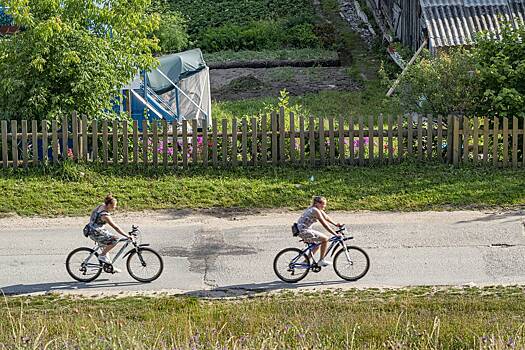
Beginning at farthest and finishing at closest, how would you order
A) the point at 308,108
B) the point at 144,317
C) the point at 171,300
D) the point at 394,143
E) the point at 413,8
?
the point at 413,8
the point at 308,108
the point at 394,143
the point at 171,300
the point at 144,317

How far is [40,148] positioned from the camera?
1819 centimetres

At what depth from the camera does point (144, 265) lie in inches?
520

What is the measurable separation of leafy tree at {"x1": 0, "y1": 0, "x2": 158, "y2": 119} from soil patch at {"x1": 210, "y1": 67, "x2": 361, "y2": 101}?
24.5 feet

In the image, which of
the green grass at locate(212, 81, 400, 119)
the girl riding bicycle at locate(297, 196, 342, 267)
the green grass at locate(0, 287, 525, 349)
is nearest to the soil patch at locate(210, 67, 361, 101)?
the green grass at locate(212, 81, 400, 119)

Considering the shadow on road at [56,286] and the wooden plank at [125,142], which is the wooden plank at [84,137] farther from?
the shadow on road at [56,286]

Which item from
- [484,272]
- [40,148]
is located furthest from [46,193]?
[484,272]

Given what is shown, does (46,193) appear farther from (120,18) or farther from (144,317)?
(144,317)

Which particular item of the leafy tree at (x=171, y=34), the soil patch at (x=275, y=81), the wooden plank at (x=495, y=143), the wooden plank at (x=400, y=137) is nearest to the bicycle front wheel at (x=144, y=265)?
the wooden plank at (x=400, y=137)

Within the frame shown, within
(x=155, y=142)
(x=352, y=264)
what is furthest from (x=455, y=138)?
(x=352, y=264)

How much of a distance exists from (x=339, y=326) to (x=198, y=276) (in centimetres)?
384

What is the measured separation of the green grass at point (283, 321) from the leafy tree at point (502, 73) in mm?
6648

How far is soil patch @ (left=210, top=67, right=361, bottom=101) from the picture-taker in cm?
2697

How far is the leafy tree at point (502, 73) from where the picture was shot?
1828 centimetres

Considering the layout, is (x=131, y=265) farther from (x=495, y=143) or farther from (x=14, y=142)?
(x=495, y=143)
